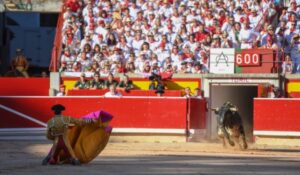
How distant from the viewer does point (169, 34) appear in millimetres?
21984

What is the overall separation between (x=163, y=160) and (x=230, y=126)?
3687mm

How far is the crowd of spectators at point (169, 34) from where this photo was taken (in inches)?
845

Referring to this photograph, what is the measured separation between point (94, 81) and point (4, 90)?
256 centimetres

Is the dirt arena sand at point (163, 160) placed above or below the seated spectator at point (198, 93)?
below

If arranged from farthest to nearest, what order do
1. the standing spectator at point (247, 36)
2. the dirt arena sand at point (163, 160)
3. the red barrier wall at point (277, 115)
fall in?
the standing spectator at point (247, 36) < the red barrier wall at point (277, 115) < the dirt arena sand at point (163, 160)

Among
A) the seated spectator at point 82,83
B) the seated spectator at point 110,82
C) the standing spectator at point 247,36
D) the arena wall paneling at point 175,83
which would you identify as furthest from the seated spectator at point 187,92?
the seated spectator at point 82,83

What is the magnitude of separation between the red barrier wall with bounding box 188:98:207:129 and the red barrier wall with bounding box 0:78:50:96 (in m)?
3.96

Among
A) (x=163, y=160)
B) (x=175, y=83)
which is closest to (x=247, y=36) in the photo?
(x=175, y=83)

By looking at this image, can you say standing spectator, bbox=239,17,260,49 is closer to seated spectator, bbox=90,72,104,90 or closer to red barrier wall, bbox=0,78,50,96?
seated spectator, bbox=90,72,104,90

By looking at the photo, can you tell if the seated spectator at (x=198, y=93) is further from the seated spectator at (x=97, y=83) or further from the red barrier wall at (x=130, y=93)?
the seated spectator at (x=97, y=83)

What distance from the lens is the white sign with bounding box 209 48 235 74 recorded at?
21031mm

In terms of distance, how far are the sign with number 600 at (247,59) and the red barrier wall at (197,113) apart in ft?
4.12

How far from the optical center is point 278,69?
830 inches

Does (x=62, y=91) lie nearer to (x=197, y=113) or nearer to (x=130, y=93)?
(x=130, y=93)
